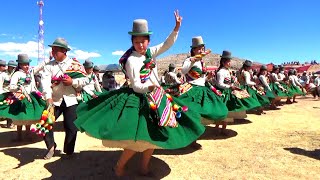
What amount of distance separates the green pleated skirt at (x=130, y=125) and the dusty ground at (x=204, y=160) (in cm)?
83

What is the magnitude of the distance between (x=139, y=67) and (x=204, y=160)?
2.45m

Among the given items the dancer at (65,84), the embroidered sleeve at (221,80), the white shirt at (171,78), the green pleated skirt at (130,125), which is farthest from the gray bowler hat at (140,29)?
the white shirt at (171,78)

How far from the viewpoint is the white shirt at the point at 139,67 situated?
4590mm

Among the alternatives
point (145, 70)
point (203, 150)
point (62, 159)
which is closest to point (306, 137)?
point (203, 150)

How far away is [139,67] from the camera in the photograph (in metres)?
4.70

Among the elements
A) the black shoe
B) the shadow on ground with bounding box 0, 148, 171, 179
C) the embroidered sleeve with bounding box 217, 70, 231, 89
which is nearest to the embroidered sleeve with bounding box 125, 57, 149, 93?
the shadow on ground with bounding box 0, 148, 171, 179

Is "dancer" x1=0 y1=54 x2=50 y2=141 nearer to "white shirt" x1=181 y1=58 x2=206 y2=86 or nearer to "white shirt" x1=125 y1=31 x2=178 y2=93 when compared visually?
"white shirt" x1=181 y1=58 x2=206 y2=86

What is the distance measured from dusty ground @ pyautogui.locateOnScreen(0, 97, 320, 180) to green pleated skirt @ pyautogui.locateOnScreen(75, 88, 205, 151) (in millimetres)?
834

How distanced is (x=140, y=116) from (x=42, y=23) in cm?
5612

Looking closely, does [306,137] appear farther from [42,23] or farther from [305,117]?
[42,23]

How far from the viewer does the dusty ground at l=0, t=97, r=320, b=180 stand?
5.29 m

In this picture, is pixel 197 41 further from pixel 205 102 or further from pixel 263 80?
pixel 263 80

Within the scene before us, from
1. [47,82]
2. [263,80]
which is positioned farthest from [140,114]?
[263,80]

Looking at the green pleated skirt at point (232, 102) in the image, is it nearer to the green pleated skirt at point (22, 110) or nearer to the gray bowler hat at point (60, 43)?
the gray bowler hat at point (60, 43)
